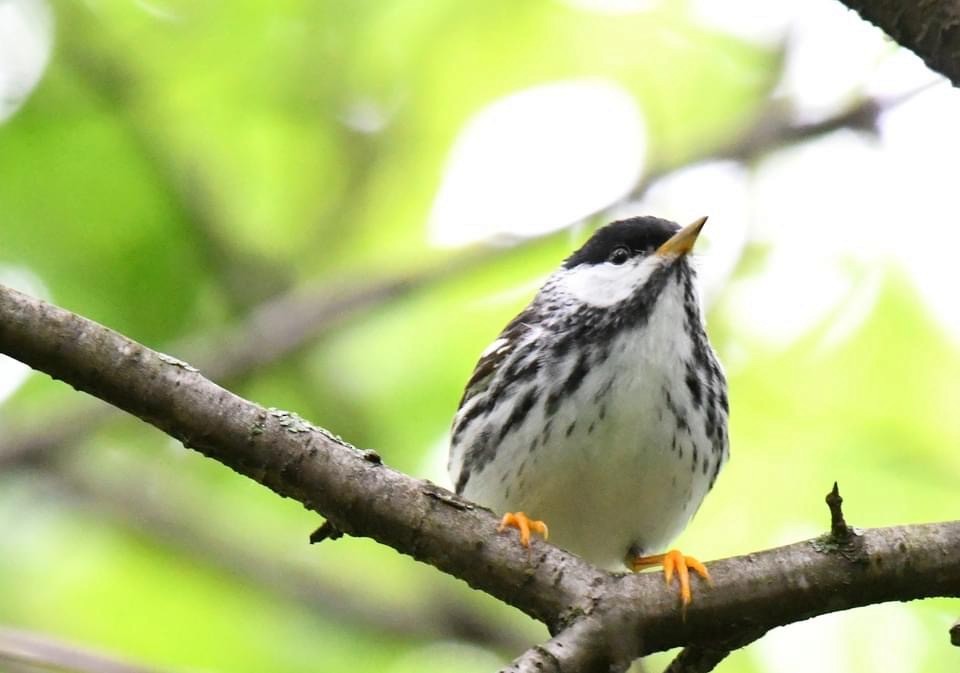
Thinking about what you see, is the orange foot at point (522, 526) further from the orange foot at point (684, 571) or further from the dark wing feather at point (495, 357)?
the dark wing feather at point (495, 357)

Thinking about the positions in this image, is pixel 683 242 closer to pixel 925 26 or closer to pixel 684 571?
pixel 925 26

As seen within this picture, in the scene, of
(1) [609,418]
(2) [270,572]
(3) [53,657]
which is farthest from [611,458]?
(2) [270,572]

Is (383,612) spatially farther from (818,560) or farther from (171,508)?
(818,560)

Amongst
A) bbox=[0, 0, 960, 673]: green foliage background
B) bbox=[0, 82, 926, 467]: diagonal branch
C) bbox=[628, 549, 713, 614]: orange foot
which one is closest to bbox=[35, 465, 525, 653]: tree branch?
bbox=[0, 0, 960, 673]: green foliage background

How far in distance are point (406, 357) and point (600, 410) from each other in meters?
2.49

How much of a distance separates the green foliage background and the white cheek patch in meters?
1.03

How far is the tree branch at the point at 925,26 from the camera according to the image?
10.1 feet

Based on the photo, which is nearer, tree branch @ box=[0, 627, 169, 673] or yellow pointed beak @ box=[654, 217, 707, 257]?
tree branch @ box=[0, 627, 169, 673]

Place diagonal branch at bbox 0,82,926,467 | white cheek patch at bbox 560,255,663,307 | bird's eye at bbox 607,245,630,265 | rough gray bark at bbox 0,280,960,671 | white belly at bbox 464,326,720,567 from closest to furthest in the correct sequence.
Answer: rough gray bark at bbox 0,280,960,671, white belly at bbox 464,326,720,567, white cheek patch at bbox 560,255,663,307, bird's eye at bbox 607,245,630,265, diagonal branch at bbox 0,82,926,467

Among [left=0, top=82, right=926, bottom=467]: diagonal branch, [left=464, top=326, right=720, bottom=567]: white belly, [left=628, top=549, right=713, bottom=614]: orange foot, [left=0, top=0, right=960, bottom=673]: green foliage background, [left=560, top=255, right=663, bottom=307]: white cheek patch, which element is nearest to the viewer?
[left=628, top=549, right=713, bottom=614]: orange foot

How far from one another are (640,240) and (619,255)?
0.10 meters

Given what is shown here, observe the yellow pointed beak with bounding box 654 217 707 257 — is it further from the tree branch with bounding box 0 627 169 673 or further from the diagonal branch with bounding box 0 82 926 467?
the tree branch with bounding box 0 627 169 673

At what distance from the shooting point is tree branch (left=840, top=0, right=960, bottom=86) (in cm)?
307

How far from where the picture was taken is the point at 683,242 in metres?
4.60
